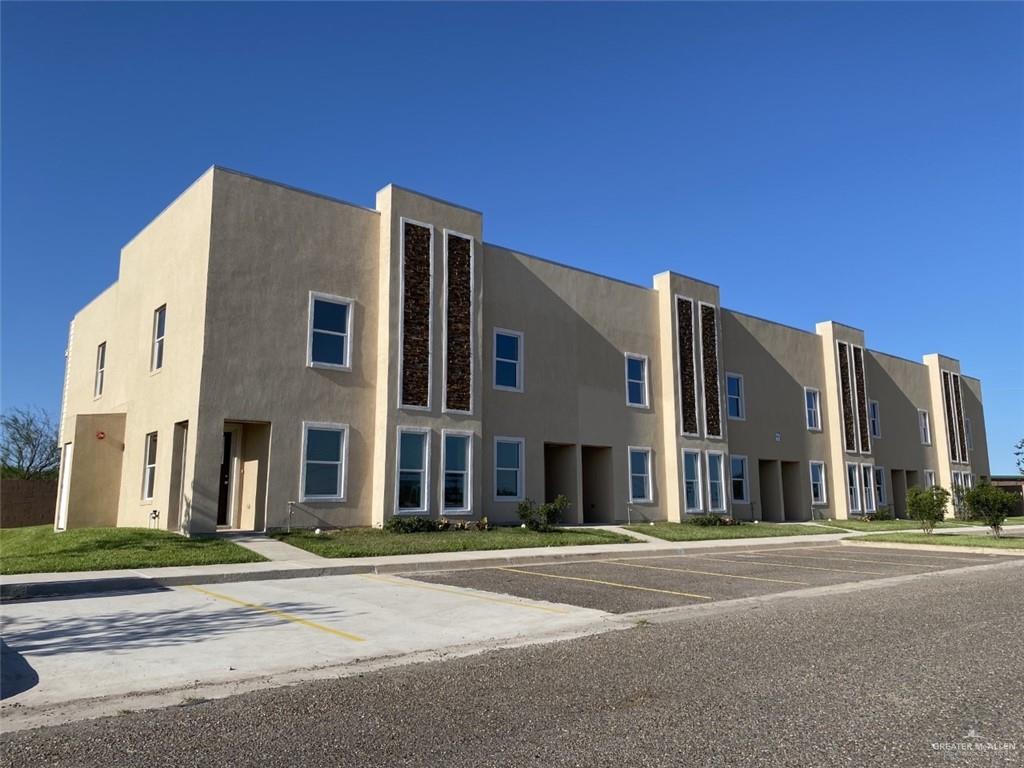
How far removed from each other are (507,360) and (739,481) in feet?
41.3

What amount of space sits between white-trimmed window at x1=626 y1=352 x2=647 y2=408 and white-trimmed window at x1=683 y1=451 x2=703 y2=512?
259 cm

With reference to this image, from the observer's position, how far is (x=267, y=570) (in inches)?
498

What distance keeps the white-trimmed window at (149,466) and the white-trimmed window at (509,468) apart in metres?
9.49

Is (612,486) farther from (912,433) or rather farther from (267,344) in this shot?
(912,433)

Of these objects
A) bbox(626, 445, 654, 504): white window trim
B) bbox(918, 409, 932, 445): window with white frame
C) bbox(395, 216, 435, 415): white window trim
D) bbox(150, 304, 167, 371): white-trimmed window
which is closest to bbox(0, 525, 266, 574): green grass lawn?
bbox(150, 304, 167, 371): white-trimmed window

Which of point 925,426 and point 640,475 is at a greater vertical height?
point 925,426

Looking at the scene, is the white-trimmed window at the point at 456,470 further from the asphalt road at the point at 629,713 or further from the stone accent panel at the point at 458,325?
the asphalt road at the point at 629,713

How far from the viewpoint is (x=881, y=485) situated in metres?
37.7

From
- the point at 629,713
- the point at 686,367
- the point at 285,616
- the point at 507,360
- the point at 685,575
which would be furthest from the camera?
the point at 686,367

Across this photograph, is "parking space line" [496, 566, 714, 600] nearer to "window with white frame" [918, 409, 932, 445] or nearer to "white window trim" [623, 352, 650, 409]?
"white window trim" [623, 352, 650, 409]

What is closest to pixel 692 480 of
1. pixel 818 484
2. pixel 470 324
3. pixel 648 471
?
pixel 648 471

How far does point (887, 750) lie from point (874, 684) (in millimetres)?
1555

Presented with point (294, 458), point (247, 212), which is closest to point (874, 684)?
point (294, 458)

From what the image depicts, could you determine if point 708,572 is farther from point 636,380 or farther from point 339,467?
point 636,380
